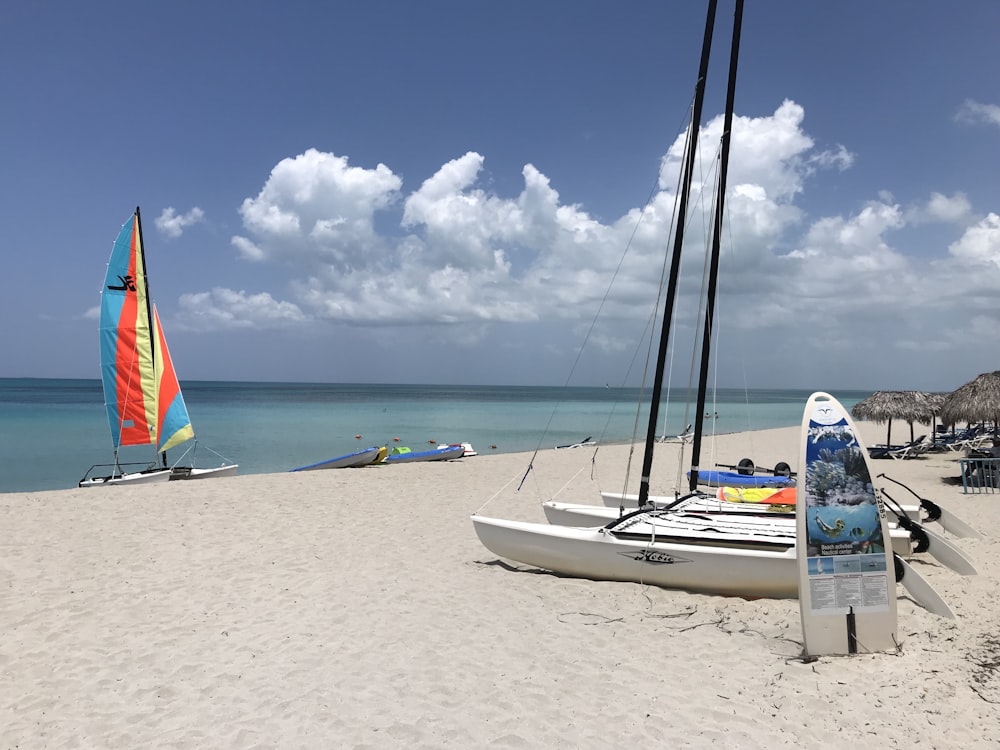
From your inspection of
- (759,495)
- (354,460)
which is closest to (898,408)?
→ (759,495)

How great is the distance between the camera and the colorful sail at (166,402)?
643 inches

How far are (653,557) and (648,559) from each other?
57 millimetres

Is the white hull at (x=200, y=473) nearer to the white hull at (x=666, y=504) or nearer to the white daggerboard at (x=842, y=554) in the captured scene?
the white hull at (x=666, y=504)

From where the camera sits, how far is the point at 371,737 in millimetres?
3879

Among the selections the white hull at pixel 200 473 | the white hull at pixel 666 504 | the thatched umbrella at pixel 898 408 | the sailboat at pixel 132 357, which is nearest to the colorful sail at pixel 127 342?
the sailboat at pixel 132 357

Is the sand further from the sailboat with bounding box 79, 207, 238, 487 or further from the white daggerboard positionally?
the sailboat with bounding box 79, 207, 238, 487

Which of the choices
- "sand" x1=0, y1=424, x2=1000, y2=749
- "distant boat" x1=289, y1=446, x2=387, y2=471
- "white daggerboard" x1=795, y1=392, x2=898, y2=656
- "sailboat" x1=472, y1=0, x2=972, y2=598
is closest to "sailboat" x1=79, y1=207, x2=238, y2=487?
"distant boat" x1=289, y1=446, x2=387, y2=471

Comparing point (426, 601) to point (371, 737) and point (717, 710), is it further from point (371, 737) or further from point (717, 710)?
point (717, 710)

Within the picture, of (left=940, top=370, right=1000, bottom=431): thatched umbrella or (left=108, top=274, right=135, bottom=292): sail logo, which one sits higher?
(left=108, top=274, right=135, bottom=292): sail logo

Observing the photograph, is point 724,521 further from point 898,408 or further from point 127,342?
point 898,408

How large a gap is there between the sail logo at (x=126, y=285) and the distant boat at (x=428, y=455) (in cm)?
804

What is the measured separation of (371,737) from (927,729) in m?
3.22

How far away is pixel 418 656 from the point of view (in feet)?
16.6

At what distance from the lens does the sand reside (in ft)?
12.9
